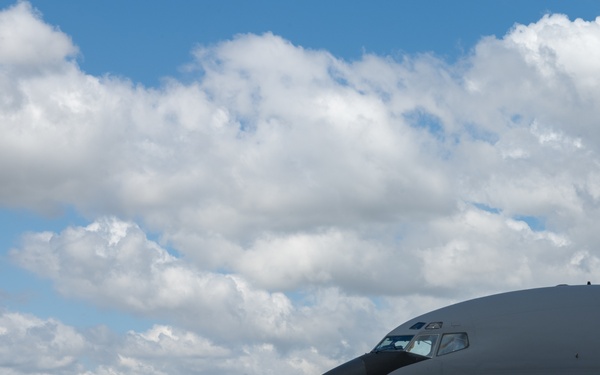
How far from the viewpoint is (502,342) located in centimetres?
3050

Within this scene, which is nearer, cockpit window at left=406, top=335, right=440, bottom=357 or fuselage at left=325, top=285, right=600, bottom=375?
fuselage at left=325, top=285, right=600, bottom=375

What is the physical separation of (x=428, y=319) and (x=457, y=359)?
7.68 ft

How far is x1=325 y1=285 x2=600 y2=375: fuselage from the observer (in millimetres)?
30145

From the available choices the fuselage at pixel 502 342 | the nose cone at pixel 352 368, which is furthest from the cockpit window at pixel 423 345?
the nose cone at pixel 352 368

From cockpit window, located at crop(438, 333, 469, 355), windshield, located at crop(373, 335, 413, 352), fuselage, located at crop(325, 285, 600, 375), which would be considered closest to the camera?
fuselage, located at crop(325, 285, 600, 375)

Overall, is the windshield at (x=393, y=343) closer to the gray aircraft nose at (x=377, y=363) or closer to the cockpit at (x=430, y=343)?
the cockpit at (x=430, y=343)

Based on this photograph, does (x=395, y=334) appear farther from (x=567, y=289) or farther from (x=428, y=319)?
(x=567, y=289)

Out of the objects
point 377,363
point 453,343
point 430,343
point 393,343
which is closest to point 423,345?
point 430,343

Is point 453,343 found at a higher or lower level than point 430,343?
lower

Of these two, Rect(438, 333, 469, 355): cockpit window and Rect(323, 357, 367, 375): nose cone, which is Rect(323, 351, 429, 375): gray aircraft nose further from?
Result: Rect(438, 333, 469, 355): cockpit window

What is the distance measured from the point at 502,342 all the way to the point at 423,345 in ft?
8.99

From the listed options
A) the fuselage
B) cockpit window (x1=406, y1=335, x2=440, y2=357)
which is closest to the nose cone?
the fuselage

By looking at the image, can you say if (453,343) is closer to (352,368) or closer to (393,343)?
(393,343)

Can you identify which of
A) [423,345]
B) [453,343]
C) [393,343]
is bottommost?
[453,343]
